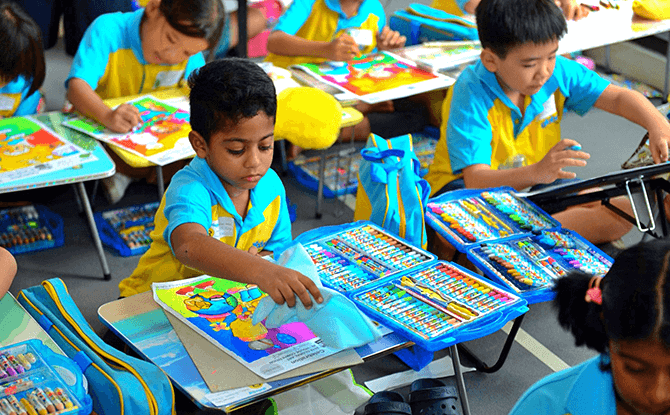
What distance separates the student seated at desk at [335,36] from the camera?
3413mm

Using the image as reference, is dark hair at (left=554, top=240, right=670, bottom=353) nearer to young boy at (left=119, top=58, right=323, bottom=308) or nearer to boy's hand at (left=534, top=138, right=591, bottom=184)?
young boy at (left=119, top=58, right=323, bottom=308)

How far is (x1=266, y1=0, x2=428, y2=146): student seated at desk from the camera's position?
3413 millimetres

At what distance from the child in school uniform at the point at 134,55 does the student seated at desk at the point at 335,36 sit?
50 cm

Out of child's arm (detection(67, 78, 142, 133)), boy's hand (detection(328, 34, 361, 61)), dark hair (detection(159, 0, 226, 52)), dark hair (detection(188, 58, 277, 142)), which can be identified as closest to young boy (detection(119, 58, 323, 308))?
dark hair (detection(188, 58, 277, 142))

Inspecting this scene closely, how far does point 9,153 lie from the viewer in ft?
8.15

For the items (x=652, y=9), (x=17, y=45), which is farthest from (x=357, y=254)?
(x=652, y=9)

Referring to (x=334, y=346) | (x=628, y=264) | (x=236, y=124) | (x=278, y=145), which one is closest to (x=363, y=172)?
(x=236, y=124)

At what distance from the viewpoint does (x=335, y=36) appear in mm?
3693

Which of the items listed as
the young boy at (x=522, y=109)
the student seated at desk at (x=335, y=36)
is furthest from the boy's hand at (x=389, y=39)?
the young boy at (x=522, y=109)

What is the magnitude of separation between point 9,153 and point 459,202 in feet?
4.96

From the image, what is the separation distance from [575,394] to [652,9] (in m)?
3.30

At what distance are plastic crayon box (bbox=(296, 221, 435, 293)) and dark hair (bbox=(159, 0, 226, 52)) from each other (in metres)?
1.20

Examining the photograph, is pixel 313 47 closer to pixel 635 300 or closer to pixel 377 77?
pixel 377 77

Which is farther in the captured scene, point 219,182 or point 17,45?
point 17,45
